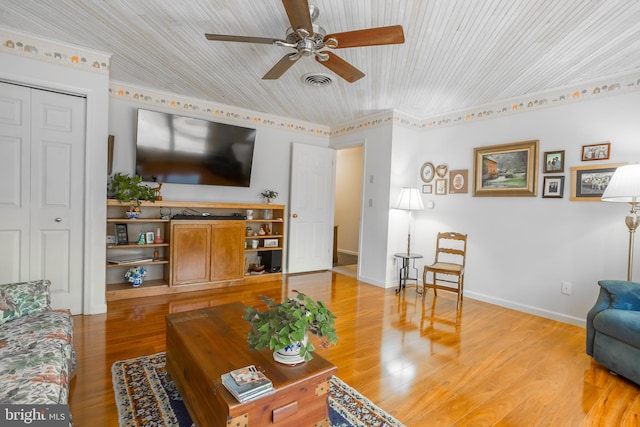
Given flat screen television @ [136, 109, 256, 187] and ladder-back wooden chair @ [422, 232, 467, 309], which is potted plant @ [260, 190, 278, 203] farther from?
ladder-back wooden chair @ [422, 232, 467, 309]

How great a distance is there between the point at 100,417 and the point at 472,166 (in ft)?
Answer: 14.5

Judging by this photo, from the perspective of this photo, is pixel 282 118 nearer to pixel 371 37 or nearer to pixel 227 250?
pixel 227 250

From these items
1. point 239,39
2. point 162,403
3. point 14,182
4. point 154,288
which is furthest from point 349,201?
point 162,403

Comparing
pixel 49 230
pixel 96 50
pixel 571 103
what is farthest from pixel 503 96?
pixel 49 230

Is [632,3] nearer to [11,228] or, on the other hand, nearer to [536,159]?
[536,159]

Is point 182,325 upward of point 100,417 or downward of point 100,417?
upward

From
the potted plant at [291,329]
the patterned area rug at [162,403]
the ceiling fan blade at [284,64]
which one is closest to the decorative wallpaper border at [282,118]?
the ceiling fan blade at [284,64]

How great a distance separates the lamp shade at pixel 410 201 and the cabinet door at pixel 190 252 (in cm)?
264

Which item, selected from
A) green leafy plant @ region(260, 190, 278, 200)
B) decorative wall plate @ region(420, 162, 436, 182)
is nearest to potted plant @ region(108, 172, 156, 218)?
green leafy plant @ region(260, 190, 278, 200)

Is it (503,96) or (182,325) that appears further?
(503,96)

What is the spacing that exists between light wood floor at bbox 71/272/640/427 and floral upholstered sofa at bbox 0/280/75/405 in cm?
37

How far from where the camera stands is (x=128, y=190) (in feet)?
11.5

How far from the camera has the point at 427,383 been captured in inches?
84.0

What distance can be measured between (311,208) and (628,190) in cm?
390
